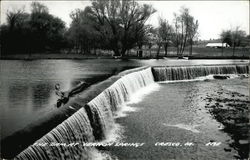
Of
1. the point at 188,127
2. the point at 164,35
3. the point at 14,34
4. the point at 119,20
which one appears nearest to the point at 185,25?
the point at 164,35

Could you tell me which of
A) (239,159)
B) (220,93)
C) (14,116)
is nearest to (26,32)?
(220,93)

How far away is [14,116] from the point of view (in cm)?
827

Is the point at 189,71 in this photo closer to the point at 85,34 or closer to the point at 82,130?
the point at 82,130

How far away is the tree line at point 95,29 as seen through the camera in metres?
37.9

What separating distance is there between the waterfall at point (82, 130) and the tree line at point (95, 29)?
2561 centimetres

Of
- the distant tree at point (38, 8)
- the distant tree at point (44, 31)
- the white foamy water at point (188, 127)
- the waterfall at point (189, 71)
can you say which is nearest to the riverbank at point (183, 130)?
the white foamy water at point (188, 127)

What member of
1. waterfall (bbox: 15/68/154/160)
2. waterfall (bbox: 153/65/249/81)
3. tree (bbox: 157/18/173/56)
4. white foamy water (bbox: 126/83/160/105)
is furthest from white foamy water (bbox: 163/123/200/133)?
tree (bbox: 157/18/173/56)

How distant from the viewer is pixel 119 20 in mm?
37781

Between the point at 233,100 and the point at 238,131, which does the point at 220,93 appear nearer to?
the point at 233,100

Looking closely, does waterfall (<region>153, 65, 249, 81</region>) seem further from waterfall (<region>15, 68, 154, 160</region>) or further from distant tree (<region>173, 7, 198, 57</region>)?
distant tree (<region>173, 7, 198, 57</region>)

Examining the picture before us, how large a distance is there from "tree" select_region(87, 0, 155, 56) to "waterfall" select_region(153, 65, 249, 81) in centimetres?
1619

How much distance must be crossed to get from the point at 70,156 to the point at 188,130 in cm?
431

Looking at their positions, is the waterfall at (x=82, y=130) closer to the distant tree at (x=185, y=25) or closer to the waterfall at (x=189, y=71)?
the waterfall at (x=189, y=71)

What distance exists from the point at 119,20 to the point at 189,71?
17.8 m
